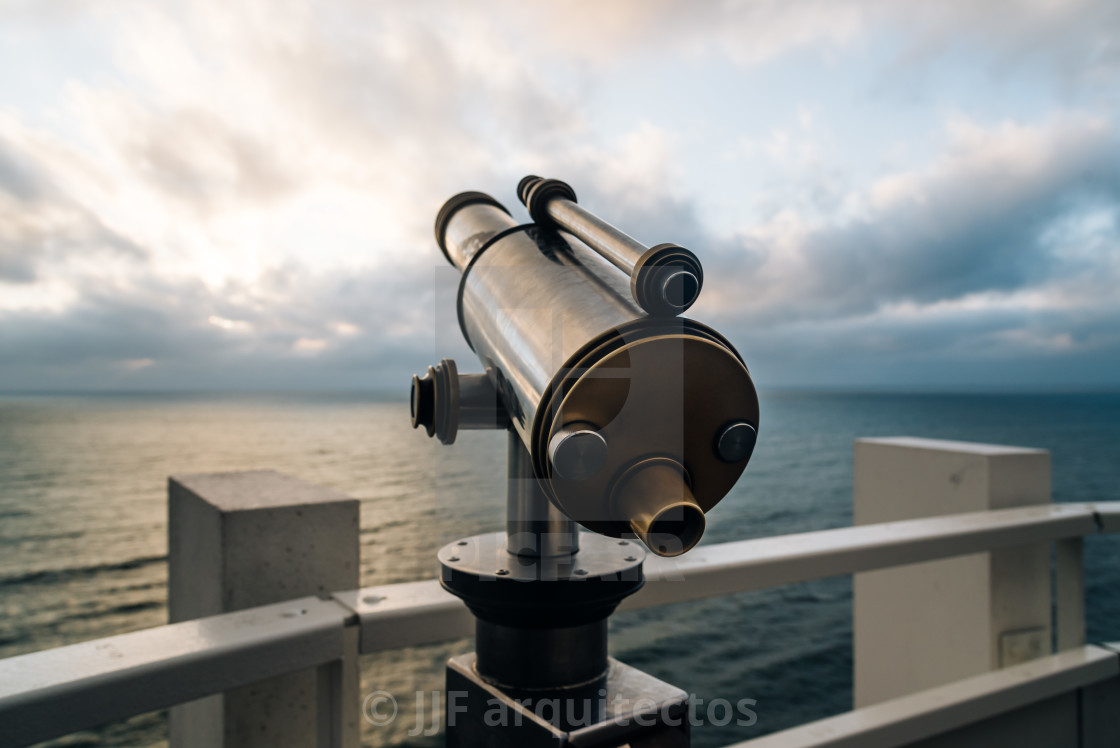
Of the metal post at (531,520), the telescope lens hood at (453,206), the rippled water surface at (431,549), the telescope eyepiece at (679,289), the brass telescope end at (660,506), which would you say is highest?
the telescope lens hood at (453,206)

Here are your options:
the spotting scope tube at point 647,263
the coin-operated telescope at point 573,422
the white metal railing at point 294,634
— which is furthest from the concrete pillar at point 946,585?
the spotting scope tube at point 647,263

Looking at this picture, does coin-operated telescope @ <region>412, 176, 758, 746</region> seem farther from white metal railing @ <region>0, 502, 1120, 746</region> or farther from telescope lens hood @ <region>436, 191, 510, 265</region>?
white metal railing @ <region>0, 502, 1120, 746</region>

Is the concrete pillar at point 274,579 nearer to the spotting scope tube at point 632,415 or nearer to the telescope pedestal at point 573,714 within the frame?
the telescope pedestal at point 573,714

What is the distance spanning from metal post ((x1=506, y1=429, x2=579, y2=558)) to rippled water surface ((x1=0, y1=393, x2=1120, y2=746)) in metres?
0.08

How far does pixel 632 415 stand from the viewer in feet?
1.91

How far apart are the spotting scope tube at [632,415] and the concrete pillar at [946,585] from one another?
1979mm

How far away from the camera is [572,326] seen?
652 millimetres

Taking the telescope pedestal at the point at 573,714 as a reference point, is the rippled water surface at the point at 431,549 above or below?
below

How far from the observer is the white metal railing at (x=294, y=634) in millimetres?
747

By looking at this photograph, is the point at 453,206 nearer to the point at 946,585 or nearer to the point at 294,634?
the point at 294,634

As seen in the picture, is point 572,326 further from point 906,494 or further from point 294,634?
point 906,494

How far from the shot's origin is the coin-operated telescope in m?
0.58

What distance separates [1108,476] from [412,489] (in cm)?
4077

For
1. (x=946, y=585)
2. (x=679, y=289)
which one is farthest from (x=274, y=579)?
(x=946, y=585)
